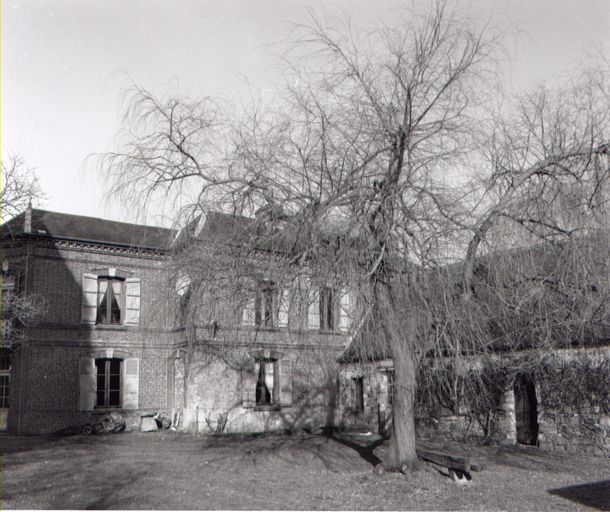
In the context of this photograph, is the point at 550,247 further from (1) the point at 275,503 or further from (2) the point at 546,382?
(2) the point at 546,382

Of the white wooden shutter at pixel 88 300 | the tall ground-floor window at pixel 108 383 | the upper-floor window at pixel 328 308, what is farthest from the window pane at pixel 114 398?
the upper-floor window at pixel 328 308

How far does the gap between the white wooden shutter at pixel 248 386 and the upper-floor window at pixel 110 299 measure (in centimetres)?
428

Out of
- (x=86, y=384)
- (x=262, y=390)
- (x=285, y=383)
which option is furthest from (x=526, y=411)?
(x=86, y=384)

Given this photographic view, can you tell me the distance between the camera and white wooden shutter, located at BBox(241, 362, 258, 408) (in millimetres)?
21234

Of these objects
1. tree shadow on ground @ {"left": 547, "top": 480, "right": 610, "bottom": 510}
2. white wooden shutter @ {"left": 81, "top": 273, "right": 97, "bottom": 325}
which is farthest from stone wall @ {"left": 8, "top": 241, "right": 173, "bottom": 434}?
tree shadow on ground @ {"left": 547, "top": 480, "right": 610, "bottom": 510}

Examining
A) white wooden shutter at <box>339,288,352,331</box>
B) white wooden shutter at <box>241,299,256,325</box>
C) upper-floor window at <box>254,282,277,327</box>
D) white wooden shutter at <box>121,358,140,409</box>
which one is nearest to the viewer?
white wooden shutter at <box>339,288,352,331</box>

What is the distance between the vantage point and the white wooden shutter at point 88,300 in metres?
21.3

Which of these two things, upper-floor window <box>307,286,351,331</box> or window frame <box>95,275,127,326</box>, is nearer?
upper-floor window <box>307,286,351,331</box>

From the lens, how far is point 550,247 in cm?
870

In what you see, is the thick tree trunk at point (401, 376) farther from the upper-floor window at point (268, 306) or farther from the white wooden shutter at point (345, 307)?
the upper-floor window at point (268, 306)

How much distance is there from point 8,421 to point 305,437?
9.80m

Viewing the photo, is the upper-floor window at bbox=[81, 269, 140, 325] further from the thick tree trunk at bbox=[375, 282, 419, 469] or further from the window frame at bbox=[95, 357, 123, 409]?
the thick tree trunk at bbox=[375, 282, 419, 469]

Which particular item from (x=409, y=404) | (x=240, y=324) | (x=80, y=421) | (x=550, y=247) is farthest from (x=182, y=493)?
(x=80, y=421)

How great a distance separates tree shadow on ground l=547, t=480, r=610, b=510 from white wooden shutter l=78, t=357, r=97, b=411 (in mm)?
15614
